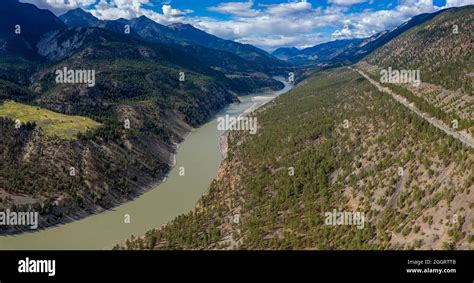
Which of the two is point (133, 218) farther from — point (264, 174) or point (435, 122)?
point (435, 122)

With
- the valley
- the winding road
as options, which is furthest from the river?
the winding road

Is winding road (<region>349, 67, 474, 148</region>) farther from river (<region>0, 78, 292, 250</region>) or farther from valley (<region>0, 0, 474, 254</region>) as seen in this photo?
river (<region>0, 78, 292, 250</region>)

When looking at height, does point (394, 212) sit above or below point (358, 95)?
below

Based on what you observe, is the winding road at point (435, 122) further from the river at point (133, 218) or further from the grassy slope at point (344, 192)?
the river at point (133, 218)

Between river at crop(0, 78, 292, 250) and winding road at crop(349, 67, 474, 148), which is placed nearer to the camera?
winding road at crop(349, 67, 474, 148)

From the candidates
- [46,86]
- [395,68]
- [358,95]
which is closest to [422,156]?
[358,95]
